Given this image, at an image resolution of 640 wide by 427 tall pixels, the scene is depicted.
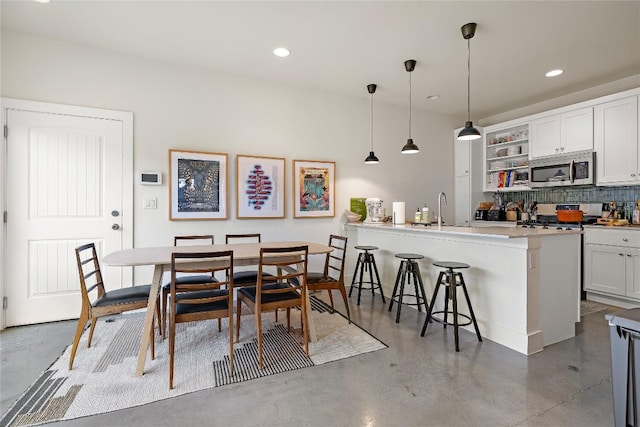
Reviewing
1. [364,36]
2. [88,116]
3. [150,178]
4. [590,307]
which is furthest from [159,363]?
[590,307]

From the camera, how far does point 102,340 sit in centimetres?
274

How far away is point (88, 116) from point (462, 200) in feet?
18.2

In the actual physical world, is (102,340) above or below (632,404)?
below

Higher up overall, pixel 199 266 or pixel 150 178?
pixel 150 178

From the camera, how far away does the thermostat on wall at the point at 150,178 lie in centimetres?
347

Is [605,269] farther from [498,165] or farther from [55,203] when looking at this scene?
[55,203]

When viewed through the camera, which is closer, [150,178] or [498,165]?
[150,178]

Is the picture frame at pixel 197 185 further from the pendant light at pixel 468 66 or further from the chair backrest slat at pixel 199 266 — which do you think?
the pendant light at pixel 468 66

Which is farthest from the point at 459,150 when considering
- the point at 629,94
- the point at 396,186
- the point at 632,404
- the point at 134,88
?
the point at 134,88

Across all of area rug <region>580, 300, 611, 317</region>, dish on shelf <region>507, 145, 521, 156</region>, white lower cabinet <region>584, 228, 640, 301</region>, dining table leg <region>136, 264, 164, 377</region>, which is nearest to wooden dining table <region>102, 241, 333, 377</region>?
dining table leg <region>136, 264, 164, 377</region>

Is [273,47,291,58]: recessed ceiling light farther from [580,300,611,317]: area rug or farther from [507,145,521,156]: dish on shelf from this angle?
[580,300,611,317]: area rug

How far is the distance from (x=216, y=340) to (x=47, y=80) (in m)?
3.09

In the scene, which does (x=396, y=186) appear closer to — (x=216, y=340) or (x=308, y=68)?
(x=308, y=68)

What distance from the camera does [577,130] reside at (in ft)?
13.9
